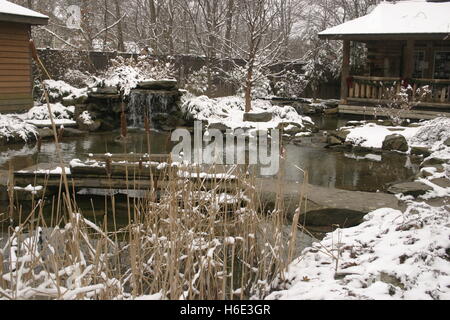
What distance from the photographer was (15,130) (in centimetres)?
1018

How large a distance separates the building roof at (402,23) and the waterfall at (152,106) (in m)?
5.02

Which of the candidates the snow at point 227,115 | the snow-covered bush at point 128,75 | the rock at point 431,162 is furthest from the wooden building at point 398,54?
the snow-covered bush at point 128,75

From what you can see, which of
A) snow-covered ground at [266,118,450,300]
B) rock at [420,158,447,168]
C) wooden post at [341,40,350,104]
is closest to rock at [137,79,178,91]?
wooden post at [341,40,350,104]

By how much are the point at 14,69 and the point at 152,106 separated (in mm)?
3518

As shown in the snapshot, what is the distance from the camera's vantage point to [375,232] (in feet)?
13.1

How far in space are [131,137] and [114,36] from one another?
1312 centimetres

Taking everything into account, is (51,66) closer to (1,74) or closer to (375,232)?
(1,74)

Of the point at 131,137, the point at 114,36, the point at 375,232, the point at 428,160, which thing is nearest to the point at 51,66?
the point at 131,137

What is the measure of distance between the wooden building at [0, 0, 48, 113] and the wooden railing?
8.69 m

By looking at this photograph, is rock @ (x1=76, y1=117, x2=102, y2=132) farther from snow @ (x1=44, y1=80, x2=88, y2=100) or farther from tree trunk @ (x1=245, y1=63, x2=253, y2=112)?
tree trunk @ (x1=245, y1=63, x2=253, y2=112)

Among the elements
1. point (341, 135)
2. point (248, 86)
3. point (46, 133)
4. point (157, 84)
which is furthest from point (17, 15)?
point (341, 135)

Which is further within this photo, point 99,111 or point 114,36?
point 114,36

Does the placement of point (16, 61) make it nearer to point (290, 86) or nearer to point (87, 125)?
point (87, 125)

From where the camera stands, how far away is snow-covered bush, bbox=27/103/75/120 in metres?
12.0
